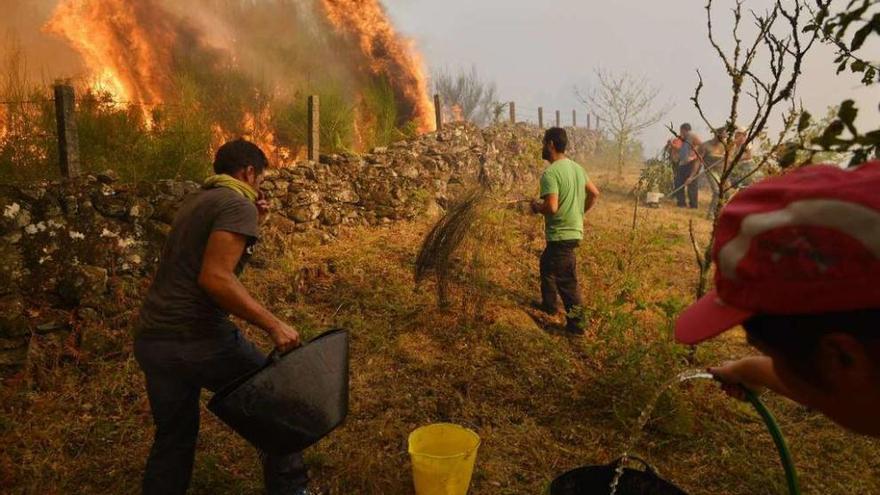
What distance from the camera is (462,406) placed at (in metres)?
3.97

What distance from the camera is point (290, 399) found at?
7.56 ft

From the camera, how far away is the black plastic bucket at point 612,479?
6.75 ft

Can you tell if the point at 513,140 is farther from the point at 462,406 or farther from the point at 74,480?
the point at 74,480

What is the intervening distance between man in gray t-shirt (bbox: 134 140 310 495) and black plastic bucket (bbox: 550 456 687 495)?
1.43 m

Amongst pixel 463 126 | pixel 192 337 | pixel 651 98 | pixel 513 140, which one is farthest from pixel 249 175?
pixel 651 98

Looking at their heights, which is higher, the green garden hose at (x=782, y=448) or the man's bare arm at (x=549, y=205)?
the man's bare arm at (x=549, y=205)

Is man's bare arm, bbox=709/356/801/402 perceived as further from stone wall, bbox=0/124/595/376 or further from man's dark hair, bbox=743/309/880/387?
stone wall, bbox=0/124/595/376

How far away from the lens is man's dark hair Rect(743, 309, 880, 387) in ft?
2.65

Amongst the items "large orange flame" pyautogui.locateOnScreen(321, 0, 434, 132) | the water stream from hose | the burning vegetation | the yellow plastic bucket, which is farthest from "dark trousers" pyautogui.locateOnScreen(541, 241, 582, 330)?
"large orange flame" pyautogui.locateOnScreen(321, 0, 434, 132)

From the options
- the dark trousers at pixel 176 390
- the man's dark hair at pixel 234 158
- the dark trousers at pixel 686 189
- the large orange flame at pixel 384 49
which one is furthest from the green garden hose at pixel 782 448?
the large orange flame at pixel 384 49

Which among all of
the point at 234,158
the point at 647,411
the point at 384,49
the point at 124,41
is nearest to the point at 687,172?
the point at 384,49

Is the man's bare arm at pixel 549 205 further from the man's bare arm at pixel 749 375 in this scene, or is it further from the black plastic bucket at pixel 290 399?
the man's bare arm at pixel 749 375

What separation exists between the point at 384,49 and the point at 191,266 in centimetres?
1389

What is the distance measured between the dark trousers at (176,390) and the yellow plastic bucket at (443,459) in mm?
1114
